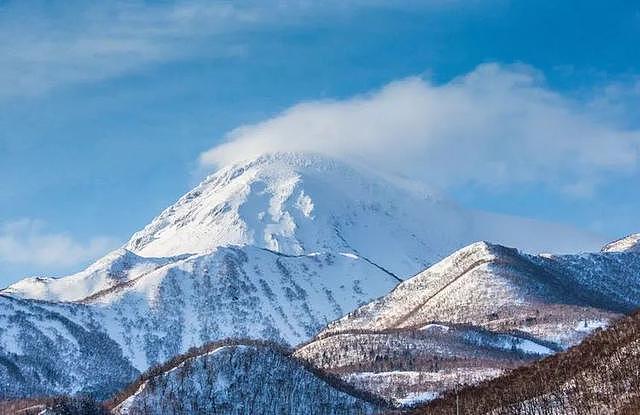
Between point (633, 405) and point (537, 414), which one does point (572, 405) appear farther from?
point (633, 405)

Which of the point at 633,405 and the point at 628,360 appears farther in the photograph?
the point at 628,360

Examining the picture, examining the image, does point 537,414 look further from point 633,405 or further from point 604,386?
point 633,405

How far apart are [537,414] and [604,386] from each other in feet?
44.1

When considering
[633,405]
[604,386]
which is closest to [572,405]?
[604,386]

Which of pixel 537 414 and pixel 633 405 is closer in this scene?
pixel 633 405

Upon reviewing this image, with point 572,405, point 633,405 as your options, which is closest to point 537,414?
point 572,405

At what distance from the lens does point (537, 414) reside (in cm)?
19938

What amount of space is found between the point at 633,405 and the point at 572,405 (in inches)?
878

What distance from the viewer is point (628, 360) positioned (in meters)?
195

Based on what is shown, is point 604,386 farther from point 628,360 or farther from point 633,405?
point 633,405

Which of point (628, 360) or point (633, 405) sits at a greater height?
point (628, 360)

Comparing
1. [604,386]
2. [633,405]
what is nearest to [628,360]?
[604,386]

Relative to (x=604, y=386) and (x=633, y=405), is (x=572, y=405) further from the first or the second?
(x=633, y=405)
